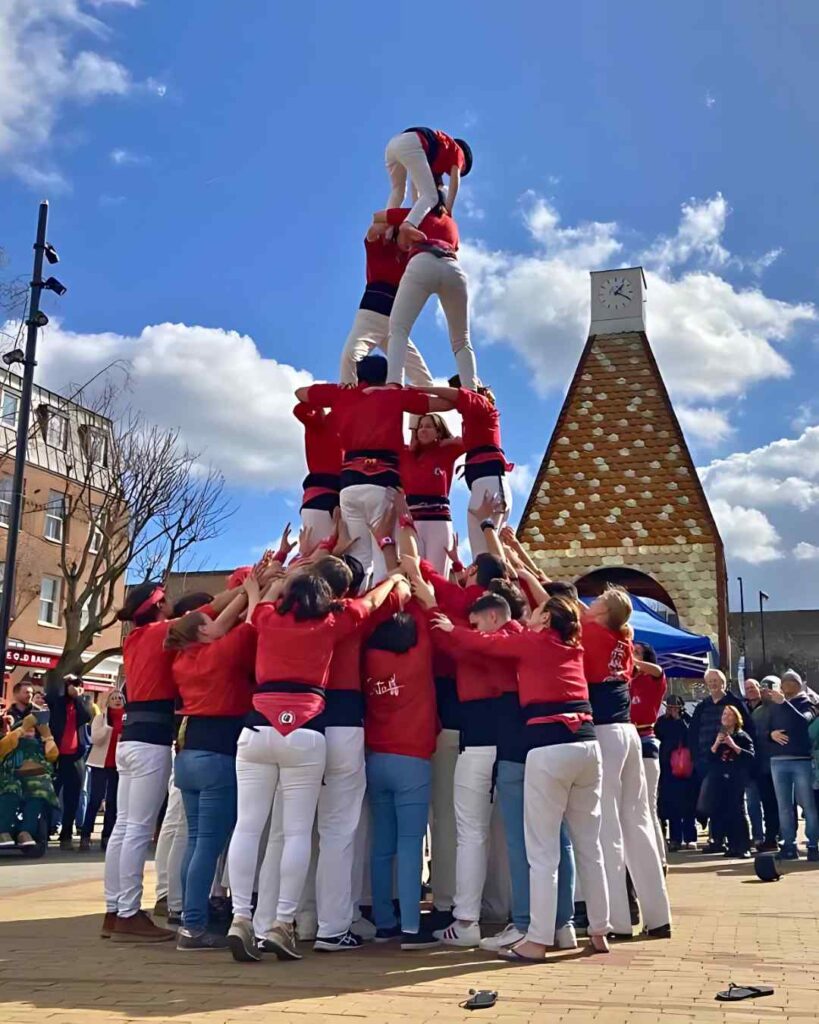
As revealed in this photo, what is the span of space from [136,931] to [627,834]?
2.90 m

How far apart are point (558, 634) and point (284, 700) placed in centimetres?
149

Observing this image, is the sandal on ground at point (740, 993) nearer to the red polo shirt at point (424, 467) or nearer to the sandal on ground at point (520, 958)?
the sandal on ground at point (520, 958)

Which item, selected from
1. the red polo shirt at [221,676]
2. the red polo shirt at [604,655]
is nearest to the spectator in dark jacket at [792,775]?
the red polo shirt at [604,655]

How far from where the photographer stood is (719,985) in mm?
4684

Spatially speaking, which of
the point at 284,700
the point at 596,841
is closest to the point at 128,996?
the point at 284,700

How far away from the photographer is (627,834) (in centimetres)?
605

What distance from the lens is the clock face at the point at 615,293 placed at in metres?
23.2

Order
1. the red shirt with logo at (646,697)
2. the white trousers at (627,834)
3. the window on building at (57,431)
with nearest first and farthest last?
the white trousers at (627,834) → the red shirt with logo at (646,697) → the window on building at (57,431)

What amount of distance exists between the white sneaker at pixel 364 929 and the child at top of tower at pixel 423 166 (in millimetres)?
5164

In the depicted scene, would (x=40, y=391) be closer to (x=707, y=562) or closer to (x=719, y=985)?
(x=707, y=562)

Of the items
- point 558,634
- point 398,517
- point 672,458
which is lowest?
point 558,634

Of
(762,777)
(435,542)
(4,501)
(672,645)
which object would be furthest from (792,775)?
(4,501)

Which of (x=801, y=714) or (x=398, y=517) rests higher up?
(x=398, y=517)

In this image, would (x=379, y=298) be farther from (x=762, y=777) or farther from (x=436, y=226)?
(x=762, y=777)
